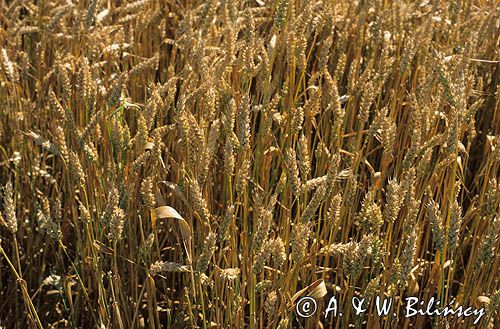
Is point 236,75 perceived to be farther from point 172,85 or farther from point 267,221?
point 267,221

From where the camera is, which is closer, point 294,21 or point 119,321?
point 119,321

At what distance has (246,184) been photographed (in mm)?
1263

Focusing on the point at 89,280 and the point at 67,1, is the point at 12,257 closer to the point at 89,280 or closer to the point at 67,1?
the point at 89,280

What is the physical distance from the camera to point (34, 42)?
Result: 2.29 metres

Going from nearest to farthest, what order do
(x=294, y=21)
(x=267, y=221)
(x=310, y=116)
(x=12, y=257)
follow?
(x=267, y=221) → (x=310, y=116) → (x=294, y=21) → (x=12, y=257)

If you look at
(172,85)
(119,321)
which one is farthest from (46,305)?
(172,85)

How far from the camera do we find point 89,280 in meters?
1.61

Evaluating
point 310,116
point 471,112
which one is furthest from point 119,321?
point 471,112

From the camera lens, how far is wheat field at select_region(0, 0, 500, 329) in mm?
1229

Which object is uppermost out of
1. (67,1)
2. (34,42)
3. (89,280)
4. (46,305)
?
(67,1)

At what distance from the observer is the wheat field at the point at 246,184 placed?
4.03 feet

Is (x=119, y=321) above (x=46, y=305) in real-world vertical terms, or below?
above

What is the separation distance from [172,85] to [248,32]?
0.63 ft

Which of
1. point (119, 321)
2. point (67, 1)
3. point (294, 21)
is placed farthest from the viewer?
point (67, 1)
